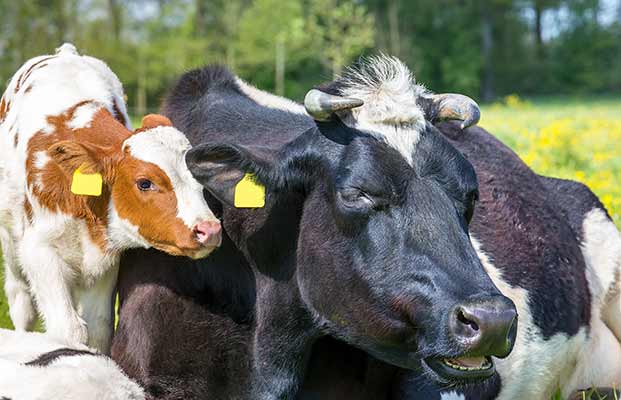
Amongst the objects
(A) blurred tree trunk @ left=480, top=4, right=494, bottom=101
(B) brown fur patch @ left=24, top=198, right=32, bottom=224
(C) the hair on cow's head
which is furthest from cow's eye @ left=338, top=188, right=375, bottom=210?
(A) blurred tree trunk @ left=480, top=4, right=494, bottom=101

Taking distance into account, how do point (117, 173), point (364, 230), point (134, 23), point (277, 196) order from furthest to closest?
1. point (134, 23)
2. point (117, 173)
3. point (277, 196)
4. point (364, 230)

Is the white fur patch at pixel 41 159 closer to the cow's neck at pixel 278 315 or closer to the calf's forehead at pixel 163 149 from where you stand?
the calf's forehead at pixel 163 149

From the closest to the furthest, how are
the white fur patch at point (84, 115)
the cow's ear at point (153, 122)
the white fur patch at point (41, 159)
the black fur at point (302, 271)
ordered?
the black fur at point (302, 271) → the cow's ear at point (153, 122) → the white fur patch at point (41, 159) → the white fur patch at point (84, 115)

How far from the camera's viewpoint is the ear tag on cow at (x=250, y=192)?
4.48 metres

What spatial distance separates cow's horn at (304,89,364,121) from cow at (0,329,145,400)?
1.64 meters

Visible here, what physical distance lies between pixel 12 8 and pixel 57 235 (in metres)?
40.4

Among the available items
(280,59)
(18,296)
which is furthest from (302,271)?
(280,59)

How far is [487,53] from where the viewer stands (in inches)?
2970

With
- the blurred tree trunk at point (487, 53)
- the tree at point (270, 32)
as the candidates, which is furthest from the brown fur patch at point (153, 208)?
the blurred tree trunk at point (487, 53)

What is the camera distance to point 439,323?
12.6ft

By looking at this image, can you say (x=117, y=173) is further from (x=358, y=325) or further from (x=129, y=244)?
(x=358, y=325)

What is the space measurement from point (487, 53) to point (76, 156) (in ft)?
239

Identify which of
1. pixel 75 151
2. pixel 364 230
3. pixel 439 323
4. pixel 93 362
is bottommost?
pixel 93 362

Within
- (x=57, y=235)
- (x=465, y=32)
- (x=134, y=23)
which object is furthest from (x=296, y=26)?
(x=57, y=235)
